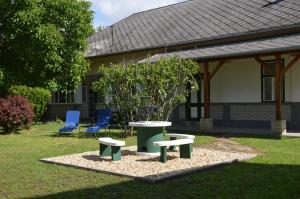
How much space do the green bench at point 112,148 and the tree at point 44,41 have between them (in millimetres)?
11473

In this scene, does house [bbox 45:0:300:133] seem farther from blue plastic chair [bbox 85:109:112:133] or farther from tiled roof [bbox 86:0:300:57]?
blue plastic chair [bbox 85:109:112:133]

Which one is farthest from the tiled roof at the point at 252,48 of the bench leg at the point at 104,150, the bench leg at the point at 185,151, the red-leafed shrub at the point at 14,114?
the bench leg at the point at 104,150

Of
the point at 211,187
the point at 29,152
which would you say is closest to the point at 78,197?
the point at 211,187

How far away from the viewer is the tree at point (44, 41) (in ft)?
68.3

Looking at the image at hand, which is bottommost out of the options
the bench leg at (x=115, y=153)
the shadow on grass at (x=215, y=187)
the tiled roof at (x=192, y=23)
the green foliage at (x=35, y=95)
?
the shadow on grass at (x=215, y=187)

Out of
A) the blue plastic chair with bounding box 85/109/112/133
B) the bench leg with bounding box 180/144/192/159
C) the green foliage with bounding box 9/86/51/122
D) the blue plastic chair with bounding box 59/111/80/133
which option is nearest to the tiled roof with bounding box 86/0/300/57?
the green foliage with bounding box 9/86/51/122

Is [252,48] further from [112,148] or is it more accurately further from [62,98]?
[62,98]

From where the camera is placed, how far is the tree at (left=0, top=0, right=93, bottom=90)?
68.3 feet

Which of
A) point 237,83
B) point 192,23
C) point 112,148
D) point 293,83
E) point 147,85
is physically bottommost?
point 112,148

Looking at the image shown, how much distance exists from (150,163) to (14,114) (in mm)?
9234

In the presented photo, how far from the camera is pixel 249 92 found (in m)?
18.3

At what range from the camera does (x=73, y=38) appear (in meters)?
23.1

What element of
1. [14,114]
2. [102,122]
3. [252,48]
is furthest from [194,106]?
[14,114]

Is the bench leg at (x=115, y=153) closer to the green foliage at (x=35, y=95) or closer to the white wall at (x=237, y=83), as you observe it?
the white wall at (x=237, y=83)
